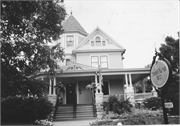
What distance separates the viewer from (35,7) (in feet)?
18.7

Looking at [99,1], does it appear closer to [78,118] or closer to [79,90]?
[78,118]

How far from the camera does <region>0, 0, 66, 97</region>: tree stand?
221 inches

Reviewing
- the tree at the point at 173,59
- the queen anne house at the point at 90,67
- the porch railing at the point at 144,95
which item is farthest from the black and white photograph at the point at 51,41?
the queen anne house at the point at 90,67

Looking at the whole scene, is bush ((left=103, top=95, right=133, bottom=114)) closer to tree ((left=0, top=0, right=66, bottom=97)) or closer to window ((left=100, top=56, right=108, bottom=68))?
tree ((left=0, top=0, right=66, bottom=97))

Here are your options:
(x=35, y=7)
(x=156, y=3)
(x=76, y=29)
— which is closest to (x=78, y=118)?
(x=35, y=7)

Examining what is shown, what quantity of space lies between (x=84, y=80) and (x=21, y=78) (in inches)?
269

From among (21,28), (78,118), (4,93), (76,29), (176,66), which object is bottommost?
(78,118)

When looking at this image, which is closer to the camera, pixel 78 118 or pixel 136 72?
pixel 78 118

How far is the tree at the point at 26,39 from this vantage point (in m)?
5.62

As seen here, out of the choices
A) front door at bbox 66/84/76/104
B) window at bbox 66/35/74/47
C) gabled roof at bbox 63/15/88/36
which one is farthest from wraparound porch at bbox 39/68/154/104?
gabled roof at bbox 63/15/88/36

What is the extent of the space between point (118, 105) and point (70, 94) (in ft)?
16.7

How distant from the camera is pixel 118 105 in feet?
27.4

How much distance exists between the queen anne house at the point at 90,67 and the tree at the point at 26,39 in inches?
158

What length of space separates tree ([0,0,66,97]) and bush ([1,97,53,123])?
2.14 feet
